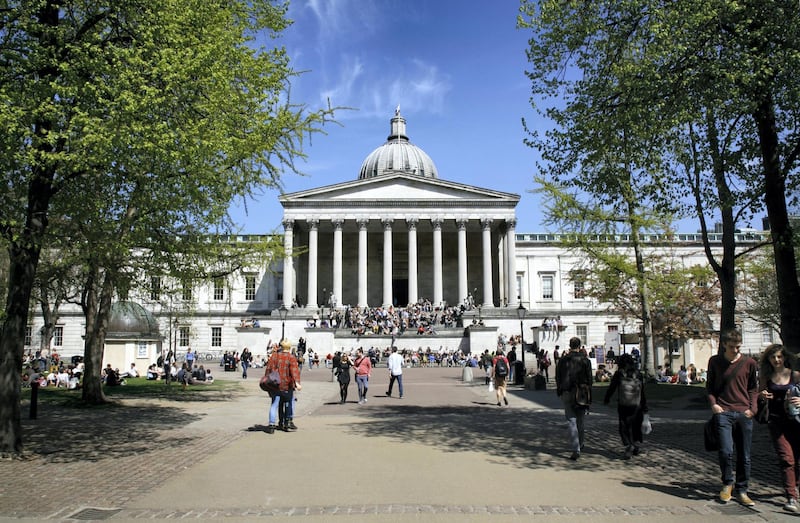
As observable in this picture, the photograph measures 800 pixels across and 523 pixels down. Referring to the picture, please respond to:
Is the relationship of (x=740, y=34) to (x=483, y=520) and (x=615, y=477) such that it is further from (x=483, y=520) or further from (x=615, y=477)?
(x=483, y=520)

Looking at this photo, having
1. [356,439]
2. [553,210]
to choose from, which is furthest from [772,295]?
[356,439]

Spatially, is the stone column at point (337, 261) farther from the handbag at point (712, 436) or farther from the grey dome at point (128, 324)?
the handbag at point (712, 436)

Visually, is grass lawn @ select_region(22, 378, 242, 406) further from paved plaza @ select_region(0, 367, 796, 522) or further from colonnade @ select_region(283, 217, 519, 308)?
colonnade @ select_region(283, 217, 519, 308)

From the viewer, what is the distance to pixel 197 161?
10961 mm

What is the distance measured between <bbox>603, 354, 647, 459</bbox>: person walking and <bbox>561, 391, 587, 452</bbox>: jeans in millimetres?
485

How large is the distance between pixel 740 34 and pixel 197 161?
10161mm

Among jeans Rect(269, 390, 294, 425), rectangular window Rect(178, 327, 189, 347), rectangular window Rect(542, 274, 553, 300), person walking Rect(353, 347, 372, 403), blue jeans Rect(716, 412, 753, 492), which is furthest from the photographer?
rectangular window Rect(542, 274, 553, 300)

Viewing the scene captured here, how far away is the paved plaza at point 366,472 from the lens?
23.8ft

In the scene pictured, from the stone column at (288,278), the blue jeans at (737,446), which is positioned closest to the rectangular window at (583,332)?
the stone column at (288,278)

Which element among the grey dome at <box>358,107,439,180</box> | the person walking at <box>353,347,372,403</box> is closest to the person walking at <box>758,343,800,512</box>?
the person walking at <box>353,347,372,403</box>

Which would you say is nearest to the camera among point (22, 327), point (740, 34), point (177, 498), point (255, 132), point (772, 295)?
point (177, 498)

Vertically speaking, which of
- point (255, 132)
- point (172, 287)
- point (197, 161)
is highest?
point (255, 132)

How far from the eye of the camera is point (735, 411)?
7.73m

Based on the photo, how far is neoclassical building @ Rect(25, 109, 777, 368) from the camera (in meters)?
52.5
